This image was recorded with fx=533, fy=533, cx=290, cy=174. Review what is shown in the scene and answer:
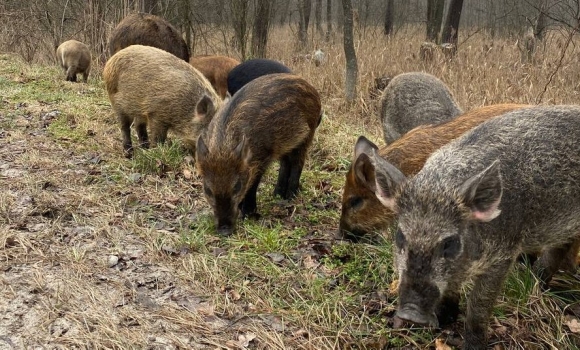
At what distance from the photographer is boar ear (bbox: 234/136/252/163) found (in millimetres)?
4465

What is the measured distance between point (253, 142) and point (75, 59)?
8.50 m

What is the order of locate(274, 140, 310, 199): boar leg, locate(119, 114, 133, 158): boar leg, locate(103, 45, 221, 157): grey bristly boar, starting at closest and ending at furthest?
locate(274, 140, 310, 199): boar leg < locate(103, 45, 221, 157): grey bristly boar < locate(119, 114, 133, 158): boar leg

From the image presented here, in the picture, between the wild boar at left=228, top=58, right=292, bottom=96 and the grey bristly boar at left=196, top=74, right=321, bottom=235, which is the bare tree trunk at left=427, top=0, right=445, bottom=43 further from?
the grey bristly boar at left=196, top=74, right=321, bottom=235

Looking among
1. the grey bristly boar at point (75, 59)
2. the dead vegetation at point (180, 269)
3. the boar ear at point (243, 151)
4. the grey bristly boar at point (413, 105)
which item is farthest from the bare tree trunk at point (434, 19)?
the boar ear at point (243, 151)

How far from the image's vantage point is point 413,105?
578 cm

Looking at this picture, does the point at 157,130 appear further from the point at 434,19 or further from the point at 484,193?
the point at 434,19

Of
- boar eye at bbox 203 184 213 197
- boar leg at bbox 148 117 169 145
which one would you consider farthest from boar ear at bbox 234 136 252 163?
boar leg at bbox 148 117 169 145

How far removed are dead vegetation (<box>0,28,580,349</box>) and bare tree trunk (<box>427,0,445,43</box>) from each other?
312 inches

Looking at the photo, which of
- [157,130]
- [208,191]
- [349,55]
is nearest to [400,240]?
[208,191]

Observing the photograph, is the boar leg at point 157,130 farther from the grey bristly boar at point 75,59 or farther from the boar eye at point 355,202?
the grey bristly boar at point 75,59

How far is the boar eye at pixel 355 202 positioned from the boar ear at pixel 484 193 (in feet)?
5.48

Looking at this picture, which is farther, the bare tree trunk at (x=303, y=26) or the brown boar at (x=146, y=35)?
the bare tree trunk at (x=303, y=26)

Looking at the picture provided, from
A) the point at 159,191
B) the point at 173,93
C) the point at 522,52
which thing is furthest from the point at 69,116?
the point at 522,52

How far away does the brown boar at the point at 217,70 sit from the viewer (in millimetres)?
8859
